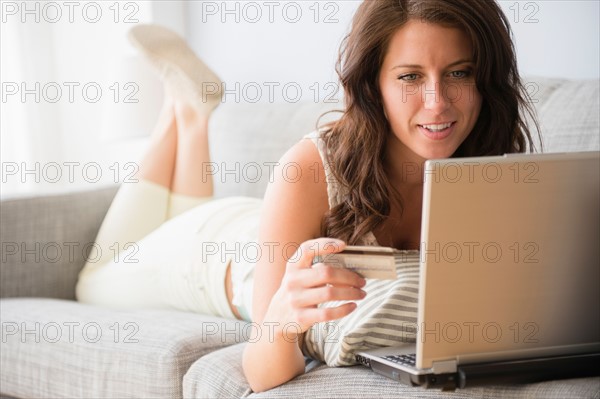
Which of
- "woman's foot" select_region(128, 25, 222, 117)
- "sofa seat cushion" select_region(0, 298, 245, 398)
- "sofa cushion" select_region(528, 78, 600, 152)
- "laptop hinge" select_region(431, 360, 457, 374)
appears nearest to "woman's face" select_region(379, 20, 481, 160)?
"sofa cushion" select_region(528, 78, 600, 152)

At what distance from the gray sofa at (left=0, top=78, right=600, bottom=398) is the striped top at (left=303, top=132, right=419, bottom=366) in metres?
0.04

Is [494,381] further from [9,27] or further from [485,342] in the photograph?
[9,27]

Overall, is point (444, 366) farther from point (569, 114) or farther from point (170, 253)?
point (170, 253)

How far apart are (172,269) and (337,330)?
851 millimetres

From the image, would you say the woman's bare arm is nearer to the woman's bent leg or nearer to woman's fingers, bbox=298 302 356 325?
woman's fingers, bbox=298 302 356 325

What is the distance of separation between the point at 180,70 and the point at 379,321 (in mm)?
1322

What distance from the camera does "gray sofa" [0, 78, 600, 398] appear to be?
1.35 m

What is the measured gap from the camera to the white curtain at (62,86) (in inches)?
133

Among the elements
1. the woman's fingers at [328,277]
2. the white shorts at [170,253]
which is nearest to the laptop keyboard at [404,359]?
the woman's fingers at [328,277]

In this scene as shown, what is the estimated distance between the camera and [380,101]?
1.50 m

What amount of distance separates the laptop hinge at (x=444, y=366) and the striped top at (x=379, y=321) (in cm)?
25

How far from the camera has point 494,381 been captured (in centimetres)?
110

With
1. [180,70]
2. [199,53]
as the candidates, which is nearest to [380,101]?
[180,70]

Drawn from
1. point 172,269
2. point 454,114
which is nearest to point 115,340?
point 172,269
